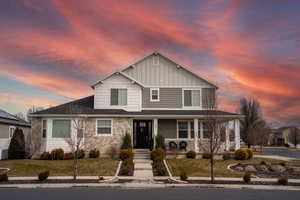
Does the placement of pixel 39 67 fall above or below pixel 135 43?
below

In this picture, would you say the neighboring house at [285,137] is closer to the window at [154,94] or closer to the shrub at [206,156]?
the window at [154,94]

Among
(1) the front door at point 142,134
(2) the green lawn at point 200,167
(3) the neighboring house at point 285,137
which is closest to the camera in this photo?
(2) the green lawn at point 200,167

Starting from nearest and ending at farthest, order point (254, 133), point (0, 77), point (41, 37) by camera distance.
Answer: point (41, 37), point (0, 77), point (254, 133)

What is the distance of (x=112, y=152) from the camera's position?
2172 cm

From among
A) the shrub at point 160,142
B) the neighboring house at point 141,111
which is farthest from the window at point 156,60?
the shrub at point 160,142

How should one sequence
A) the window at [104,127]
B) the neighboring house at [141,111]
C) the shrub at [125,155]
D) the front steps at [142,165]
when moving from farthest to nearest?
1. the window at [104,127]
2. the neighboring house at [141,111]
3. the shrub at [125,155]
4. the front steps at [142,165]

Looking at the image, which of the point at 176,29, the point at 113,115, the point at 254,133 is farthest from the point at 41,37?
the point at 254,133

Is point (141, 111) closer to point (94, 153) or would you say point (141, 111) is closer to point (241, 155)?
point (94, 153)

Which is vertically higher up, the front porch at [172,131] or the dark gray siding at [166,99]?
the dark gray siding at [166,99]

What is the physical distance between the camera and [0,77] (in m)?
23.6

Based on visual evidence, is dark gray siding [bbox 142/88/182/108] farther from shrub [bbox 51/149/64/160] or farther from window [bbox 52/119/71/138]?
shrub [bbox 51/149/64/160]

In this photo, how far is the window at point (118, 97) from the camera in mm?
24266

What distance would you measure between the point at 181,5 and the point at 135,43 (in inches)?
271

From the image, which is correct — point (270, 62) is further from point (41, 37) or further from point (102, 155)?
point (41, 37)
